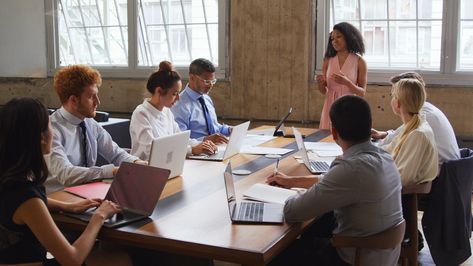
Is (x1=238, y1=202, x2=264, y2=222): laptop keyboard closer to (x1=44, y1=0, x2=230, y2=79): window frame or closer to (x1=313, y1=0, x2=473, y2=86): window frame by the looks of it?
(x1=313, y1=0, x2=473, y2=86): window frame

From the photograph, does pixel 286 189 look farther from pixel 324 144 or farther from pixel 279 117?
pixel 279 117

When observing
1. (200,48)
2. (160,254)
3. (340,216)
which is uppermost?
(200,48)

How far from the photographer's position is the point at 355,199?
6.85 ft

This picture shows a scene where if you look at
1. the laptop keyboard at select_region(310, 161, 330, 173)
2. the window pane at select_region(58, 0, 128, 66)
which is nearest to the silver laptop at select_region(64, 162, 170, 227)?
the laptop keyboard at select_region(310, 161, 330, 173)

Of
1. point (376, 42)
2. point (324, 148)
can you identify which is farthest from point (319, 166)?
point (376, 42)

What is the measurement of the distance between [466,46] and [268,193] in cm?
376

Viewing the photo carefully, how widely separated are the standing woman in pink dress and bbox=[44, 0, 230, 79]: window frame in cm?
162

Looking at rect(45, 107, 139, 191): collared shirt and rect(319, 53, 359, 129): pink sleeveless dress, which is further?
rect(319, 53, 359, 129): pink sleeveless dress

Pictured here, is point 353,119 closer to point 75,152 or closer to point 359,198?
point 359,198

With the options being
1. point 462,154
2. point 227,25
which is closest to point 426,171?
point 462,154

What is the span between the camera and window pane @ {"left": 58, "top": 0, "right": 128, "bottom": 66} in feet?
22.6

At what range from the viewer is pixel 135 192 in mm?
2162

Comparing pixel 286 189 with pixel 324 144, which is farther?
pixel 324 144

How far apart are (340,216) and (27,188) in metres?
1.17
